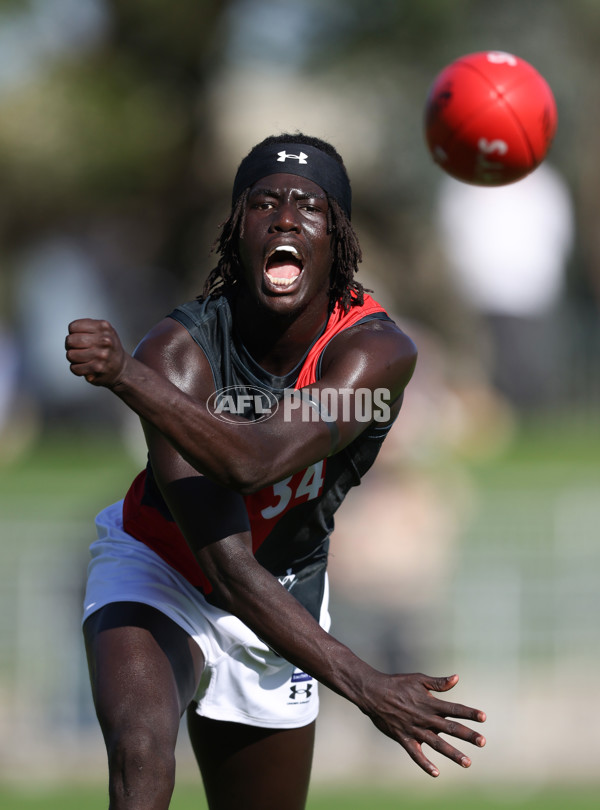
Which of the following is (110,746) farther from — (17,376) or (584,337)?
(584,337)

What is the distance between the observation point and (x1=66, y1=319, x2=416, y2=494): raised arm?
363 cm

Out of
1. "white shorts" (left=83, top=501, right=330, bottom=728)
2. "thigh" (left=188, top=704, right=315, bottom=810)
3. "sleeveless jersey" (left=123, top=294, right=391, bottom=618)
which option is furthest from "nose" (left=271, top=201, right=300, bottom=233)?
"thigh" (left=188, top=704, right=315, bottom=810)

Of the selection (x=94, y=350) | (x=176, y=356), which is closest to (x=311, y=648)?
Answer: (x=176, y=356)

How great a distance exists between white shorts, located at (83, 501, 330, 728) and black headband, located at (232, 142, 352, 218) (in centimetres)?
138

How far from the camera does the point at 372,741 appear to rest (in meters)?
10.5

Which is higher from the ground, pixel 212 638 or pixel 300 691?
pixel 212 638

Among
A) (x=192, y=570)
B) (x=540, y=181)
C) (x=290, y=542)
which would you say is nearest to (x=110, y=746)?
(x=192, y=570)

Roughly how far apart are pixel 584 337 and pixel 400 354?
19361mm

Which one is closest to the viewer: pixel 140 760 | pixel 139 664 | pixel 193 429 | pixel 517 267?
pixel 193 429

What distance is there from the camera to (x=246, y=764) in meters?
4.98

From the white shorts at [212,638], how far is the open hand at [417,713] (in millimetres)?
818

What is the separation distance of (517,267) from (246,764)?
58.2 ft

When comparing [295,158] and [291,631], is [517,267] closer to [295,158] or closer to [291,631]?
[295,158]

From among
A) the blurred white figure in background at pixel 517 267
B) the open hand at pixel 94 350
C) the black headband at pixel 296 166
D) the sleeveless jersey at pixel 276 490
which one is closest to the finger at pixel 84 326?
the open hand at pixel 94 350
